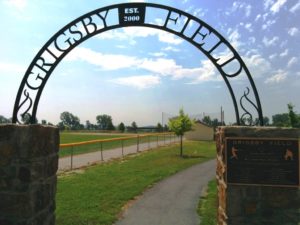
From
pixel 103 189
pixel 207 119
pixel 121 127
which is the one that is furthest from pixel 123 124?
pixel 103 189

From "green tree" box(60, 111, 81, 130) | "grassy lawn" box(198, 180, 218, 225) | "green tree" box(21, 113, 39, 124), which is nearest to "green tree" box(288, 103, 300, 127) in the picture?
"grassy lawn" box(198, 180, 218, 225)

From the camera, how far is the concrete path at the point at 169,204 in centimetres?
876

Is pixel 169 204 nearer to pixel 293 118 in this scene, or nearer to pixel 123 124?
pixel 293 118

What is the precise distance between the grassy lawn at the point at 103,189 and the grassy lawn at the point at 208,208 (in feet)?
6.56

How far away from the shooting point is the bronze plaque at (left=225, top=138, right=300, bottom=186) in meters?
5.60

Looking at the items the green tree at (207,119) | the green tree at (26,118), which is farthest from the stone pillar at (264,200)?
the green tree at (207,119)

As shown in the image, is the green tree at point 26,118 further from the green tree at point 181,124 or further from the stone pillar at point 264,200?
the green tree at point 181,124

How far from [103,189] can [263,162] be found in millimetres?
7612

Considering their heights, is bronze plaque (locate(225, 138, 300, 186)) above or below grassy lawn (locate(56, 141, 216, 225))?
above

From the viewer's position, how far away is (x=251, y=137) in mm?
5695

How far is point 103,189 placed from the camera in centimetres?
1238

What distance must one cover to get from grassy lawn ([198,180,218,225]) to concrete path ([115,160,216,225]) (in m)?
0.15

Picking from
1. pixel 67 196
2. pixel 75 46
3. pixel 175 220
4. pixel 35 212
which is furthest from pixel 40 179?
pixel 67 196

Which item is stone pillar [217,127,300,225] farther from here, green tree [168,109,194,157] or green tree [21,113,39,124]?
green tree [168,109,194,157]
